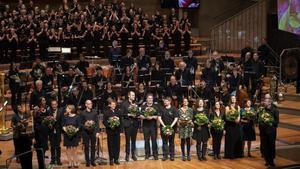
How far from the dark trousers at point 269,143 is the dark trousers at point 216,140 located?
1.02 m

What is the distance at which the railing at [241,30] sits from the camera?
23547 mm

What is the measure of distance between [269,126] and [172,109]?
228 cm

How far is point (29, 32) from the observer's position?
19.1 m

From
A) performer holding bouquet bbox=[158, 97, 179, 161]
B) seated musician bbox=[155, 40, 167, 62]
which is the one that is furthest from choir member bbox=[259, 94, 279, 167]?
seated musician bbox=[155, 40, 167, 62]

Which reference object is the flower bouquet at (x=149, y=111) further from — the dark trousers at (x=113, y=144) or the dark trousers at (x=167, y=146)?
the dark trousers at (x=113, y=144)

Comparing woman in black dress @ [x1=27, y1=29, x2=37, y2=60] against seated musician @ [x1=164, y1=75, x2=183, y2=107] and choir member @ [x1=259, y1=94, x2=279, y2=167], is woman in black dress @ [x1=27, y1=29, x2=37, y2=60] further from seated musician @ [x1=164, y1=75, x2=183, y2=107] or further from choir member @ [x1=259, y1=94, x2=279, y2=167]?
choir member @ [x1=259, y1=94, x2=279, y2=167]

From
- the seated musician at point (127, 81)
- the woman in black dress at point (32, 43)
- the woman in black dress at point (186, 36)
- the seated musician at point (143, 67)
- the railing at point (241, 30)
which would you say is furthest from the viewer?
the railing at point (241, 30)

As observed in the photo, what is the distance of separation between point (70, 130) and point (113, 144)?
1.13 meters

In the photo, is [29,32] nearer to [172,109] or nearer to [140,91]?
[140,91]

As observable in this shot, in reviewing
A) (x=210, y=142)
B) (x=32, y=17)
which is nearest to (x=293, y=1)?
(x=210, y=142)

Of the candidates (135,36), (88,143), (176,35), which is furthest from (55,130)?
(176,35)

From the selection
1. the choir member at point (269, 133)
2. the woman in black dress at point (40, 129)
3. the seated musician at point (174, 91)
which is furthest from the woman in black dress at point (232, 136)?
the woman in black dress at point (40, 129)

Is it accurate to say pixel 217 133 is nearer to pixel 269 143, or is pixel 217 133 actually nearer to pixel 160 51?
pixel 269 143

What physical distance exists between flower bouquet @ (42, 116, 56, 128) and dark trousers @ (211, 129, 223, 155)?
372 centimetres
